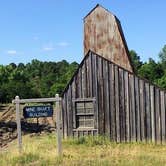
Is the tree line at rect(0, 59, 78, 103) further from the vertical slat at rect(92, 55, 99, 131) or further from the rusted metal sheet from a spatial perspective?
the vertical slat at rect(92, 55, 99, 131)

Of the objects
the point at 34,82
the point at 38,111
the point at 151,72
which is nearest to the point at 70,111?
the point at 38,111

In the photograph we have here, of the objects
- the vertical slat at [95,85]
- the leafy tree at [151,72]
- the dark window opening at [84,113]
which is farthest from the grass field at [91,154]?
the leafy tree at [151,72]

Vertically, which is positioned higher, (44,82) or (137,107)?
(44,82)

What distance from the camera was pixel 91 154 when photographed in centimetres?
1570

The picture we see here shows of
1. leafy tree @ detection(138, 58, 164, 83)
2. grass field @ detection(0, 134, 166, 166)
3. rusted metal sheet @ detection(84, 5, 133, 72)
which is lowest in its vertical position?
grass field @ detection(0, 134, 166, 166)

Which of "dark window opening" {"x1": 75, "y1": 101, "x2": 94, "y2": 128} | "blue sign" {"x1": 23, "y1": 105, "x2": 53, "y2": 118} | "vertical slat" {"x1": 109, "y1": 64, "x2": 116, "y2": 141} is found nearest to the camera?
"blue sign" {"x1": 23, "y1": 105, "x2": 53, "y2": 118}

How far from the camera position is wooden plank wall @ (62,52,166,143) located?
1909cm

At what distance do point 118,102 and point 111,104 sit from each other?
306 mm

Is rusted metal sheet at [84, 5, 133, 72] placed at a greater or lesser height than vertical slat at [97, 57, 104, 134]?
greater

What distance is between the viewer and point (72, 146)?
713 inches

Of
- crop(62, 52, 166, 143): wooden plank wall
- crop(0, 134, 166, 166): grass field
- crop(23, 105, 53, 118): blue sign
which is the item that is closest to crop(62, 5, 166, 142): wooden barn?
crop(62, 52, 166, 143): wooden plank wall

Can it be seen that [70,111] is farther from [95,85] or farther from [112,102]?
[112,102]

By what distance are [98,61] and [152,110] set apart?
9.39 ft

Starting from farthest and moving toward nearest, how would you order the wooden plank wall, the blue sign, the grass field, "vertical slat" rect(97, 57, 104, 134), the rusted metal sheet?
the rusted metal sheet, "vertical slat" rect(97, 57, 104, 134), the wooden plank wall, the blue sign, the grass field
